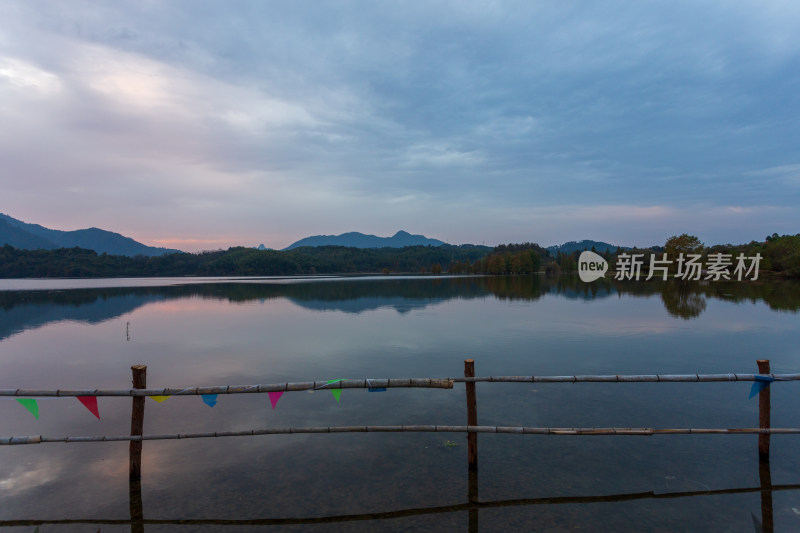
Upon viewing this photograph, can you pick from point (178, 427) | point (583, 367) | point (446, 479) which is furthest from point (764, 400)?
point (178, 427)

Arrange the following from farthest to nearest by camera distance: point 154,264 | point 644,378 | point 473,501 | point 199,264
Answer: point 199,264 → point 154,264 → point 644,378 → point 473,501

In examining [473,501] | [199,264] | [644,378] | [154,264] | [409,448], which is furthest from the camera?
[199,264]

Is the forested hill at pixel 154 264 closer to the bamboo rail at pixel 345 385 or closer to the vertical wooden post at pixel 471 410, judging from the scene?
the vertical wooden post at pixel 471 410

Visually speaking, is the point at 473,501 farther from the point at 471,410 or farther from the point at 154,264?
the point at 154,264

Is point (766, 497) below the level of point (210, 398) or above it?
below

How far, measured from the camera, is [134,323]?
99.3 ft

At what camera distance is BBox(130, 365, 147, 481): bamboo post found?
6410 millimetres

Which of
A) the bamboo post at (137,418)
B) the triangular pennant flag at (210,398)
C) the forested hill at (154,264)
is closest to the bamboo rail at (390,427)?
the bamboo post at (137,418)

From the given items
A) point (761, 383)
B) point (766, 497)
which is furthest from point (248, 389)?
point (761, 383)

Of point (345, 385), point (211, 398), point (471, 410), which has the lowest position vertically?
point (471, 410)

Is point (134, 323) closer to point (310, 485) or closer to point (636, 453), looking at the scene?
point (310, 485)

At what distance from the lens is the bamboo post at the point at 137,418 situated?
6.41 metres

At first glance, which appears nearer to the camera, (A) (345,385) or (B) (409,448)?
(A) (345,385)

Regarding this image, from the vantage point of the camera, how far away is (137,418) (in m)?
6.55
